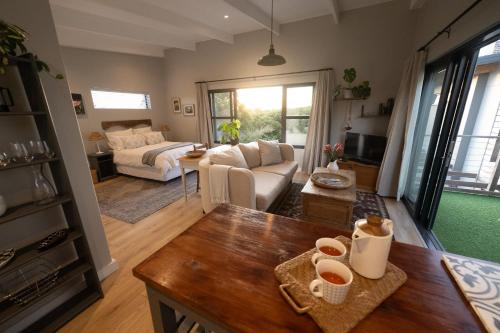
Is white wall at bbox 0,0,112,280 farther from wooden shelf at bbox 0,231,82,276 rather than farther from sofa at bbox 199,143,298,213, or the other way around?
sofa at bbox 199,143,298,213

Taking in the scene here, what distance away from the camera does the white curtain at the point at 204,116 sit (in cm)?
535

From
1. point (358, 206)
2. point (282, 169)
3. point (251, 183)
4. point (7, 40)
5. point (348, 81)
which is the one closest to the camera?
point (7, 40)

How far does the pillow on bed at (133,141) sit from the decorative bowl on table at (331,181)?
4152mm

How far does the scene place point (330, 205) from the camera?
7.46 feet

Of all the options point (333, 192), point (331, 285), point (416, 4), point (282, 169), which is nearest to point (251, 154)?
point (282, 169)

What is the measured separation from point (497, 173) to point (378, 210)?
191cm

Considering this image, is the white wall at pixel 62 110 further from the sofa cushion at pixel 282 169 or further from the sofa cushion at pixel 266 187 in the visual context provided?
the sofa cushion at pixel 282 169

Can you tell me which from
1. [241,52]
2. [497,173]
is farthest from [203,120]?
[497,173]

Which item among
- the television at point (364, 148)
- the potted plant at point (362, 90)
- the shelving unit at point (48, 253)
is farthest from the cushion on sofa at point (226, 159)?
the potted plant at point (362, 90)

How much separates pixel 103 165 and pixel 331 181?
460 centimetres

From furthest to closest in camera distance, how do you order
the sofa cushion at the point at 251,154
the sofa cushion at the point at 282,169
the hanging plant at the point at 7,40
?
1. the sofa cushion at the point at 251,154
2. the sofa cushion at the point at 282,169
3. the hanging plant at the point at 7,40

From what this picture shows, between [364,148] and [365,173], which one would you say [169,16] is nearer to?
[364,148]

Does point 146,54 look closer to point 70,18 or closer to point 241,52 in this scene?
point 70,18

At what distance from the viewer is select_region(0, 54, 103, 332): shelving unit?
126 centimetres
